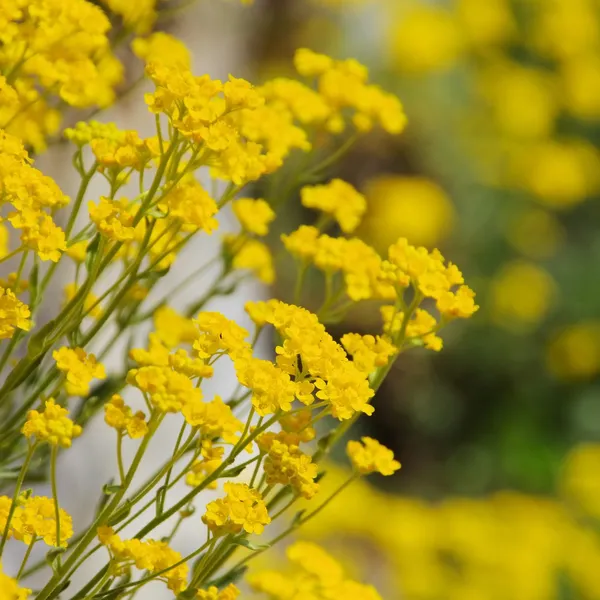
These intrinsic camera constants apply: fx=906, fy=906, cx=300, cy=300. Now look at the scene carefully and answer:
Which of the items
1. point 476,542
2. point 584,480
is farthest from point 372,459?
point 584,480

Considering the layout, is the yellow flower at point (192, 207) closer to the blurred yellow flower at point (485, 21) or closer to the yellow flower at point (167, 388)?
the yellow flower at point (167, 388)

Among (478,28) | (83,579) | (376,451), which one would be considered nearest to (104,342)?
(83,579)

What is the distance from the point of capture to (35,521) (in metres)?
0.41

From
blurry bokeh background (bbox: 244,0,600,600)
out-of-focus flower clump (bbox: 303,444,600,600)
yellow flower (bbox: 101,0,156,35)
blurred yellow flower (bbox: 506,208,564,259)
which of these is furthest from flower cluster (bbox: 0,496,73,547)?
blurred yellow flower (bbox: 506,208,564,259)

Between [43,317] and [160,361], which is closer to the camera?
[160,361]

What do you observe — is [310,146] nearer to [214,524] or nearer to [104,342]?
[214,524]

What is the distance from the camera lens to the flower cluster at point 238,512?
396 mm

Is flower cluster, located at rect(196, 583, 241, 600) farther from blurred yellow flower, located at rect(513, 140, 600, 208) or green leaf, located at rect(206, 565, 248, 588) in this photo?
blurred yellow flower, located at rect(513, 140, 600, 208)

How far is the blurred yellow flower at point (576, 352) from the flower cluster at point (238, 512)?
1972mm

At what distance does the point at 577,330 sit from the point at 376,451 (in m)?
1.95

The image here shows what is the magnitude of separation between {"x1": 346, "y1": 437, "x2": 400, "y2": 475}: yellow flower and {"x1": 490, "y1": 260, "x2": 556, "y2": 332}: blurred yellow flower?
1848mm

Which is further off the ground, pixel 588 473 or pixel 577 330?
pixel 577 330

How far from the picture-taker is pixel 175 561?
0.42 meters

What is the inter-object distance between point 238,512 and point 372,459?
0.10m
